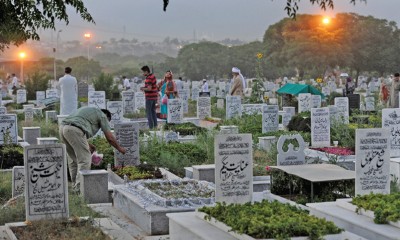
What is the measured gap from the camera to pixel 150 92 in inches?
947

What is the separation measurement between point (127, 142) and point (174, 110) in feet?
32.1

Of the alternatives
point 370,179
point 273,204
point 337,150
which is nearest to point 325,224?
point 273,204

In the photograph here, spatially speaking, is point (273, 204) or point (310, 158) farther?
point (310, 158)

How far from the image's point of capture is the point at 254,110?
90.1ft

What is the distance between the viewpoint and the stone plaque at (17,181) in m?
13.2

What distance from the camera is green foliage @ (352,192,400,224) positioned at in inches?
373

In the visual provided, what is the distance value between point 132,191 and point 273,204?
3450mm

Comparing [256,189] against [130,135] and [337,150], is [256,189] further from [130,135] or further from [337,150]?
[337,150]

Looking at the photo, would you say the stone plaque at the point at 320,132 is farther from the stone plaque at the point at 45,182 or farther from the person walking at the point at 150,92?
the stone plaque at the point at 45,182

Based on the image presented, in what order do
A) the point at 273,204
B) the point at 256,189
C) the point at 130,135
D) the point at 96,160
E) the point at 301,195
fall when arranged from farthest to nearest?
1. the point at 130,135
2. the point at 96,160
3. the point at 256,189
4. the point at 301,195
5. the point at 273,204

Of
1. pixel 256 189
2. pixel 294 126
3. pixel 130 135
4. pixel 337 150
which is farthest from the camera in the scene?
pixel 294 126

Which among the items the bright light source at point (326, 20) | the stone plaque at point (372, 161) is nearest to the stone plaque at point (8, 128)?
the stone plaque at point (372, 161)

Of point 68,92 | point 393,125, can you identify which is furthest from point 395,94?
point 393,125

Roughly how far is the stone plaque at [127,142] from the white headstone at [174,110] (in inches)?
376
